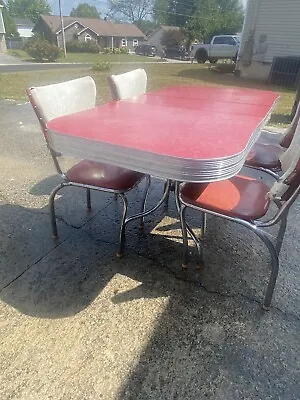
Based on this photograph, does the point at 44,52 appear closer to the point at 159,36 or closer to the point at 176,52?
the point at 176,52

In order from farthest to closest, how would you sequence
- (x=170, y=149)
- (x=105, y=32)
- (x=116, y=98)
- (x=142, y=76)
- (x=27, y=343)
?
(x=105, y=32), (x=142, y=76), (x=116, y=98), (x=27, y=343), (x=170, y=149)

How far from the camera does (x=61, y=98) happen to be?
5.59ft

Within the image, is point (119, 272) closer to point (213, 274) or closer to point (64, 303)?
point (64, 303)

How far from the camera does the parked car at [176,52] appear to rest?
3003cm

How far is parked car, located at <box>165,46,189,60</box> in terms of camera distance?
30.0 m

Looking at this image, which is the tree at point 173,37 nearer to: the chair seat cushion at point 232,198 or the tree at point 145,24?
the tree at point 145,24

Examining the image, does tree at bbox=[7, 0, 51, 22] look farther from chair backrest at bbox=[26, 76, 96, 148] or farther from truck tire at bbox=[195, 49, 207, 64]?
chair backrest at bbox=[26, 76, 96, 148]

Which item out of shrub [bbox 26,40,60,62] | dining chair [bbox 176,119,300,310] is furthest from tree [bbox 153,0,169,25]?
dining chair [bbox 176,119,300,310]

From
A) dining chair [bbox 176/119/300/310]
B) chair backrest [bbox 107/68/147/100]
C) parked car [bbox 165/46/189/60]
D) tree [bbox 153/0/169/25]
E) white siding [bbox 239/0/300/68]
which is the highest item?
tree [bbox 153/0/169/25]

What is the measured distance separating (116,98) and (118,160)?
1249 mm

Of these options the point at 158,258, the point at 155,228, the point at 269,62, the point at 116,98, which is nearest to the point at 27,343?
the point at 158,258

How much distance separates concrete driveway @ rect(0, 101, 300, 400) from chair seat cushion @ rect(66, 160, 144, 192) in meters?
0.44

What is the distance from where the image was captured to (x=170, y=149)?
1.01 meters

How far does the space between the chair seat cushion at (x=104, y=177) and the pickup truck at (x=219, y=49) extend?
53.6 ft
